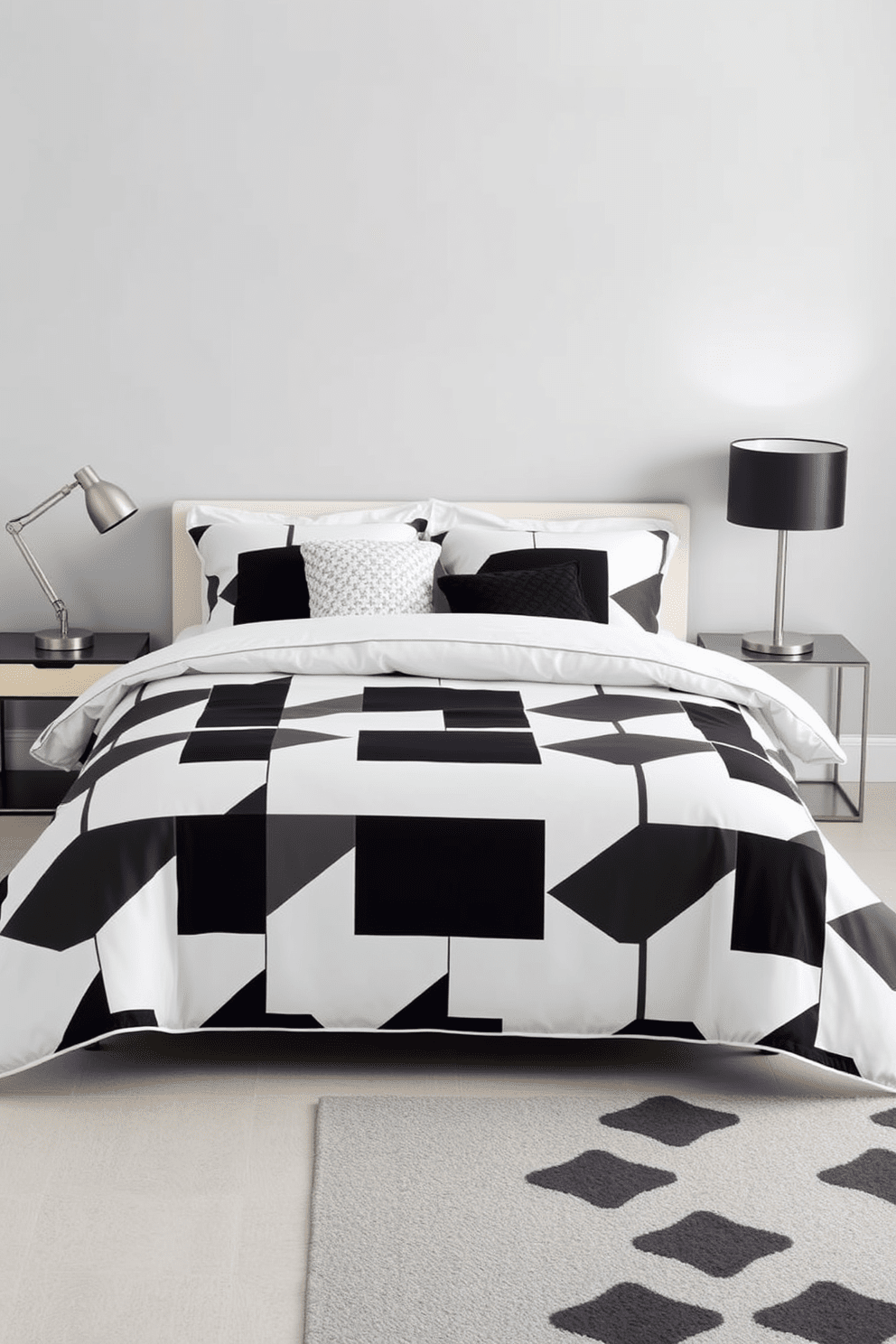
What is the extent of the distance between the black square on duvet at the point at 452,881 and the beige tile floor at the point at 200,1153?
318 millimetres

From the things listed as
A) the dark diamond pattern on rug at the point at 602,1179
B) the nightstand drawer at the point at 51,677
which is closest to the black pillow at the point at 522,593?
the nightstand drawer at the point at 51,677

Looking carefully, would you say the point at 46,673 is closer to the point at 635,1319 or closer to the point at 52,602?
the point at 52,602

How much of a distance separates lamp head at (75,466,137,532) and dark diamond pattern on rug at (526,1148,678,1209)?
2.41 meters

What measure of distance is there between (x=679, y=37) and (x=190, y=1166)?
11.7 ft

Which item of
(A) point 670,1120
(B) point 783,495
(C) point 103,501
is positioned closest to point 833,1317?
(A) point 670,1120

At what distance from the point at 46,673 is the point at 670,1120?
246cm

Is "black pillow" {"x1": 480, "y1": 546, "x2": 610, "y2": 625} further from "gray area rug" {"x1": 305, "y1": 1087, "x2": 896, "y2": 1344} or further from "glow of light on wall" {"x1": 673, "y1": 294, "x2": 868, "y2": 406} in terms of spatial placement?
"gray area rug" {"x1": 305, "y1": 1087, "x2": 896, "y2": 1344}

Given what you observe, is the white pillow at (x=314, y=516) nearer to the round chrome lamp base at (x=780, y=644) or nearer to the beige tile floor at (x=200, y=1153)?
the round chrome lamp base at (x=780, y=644)

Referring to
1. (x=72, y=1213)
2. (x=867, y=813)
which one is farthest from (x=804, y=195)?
(x=72, y=1213)

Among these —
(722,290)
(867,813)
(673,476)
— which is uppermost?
(722,290)

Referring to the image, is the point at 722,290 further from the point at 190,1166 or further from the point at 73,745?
the point at 190,1166

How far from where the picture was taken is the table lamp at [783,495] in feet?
14.1

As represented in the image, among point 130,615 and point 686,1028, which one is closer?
point 686,1028

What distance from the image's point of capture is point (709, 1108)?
8.74 feet
